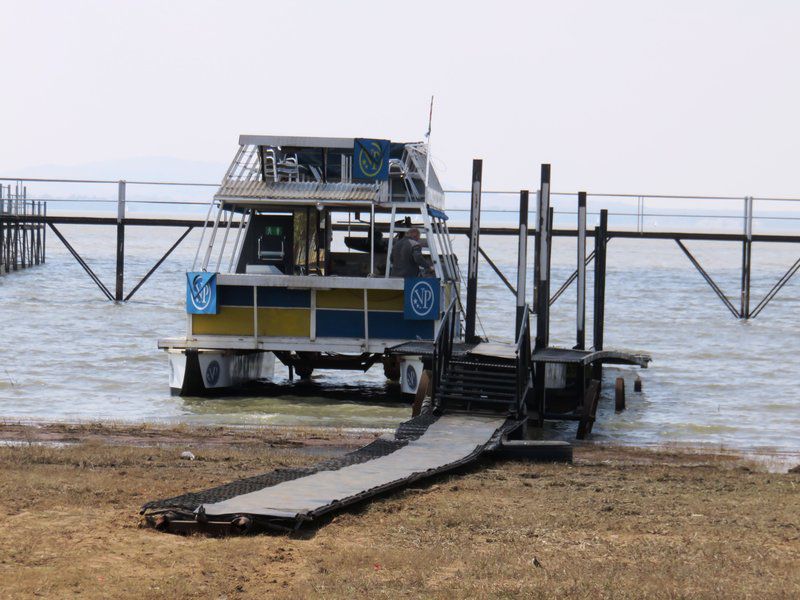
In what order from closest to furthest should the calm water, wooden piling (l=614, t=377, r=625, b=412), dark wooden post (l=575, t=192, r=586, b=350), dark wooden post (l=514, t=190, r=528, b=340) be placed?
dark wooden post (l=514, t=190, r=528, b=340) < the calm water < dark wooden post (l=575, t=192, r=586, b=350) < wooden piling (l=614, t=377, r=625, b=412)

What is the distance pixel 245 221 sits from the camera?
21.4 meters

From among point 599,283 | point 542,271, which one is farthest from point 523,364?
point 599,283

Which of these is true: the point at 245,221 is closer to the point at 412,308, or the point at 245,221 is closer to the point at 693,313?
the point at 412,308

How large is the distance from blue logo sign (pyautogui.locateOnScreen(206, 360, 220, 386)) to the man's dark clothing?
2966mm

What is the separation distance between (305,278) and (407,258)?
59.3 inches

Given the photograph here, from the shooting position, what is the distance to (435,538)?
363 inches

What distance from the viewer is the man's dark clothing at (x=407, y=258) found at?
20.0m

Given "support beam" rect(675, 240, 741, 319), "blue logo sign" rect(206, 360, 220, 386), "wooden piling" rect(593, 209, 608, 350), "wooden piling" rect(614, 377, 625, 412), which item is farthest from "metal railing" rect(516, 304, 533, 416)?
"support beam" rect(675, 240, 741, 319)

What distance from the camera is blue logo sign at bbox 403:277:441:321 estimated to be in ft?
64.5

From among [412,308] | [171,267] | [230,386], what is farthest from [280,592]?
[171,267]

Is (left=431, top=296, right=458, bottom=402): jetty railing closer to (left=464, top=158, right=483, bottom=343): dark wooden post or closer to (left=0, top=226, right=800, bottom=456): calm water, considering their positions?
(left=464, top=158, right=483, bottom=343): dark wooden post

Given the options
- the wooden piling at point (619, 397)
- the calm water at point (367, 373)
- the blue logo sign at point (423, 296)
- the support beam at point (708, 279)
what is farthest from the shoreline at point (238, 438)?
the support beam at point (708, 279)

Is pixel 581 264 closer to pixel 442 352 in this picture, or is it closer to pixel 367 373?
pixel 442 352

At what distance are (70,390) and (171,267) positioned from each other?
47.6 m
